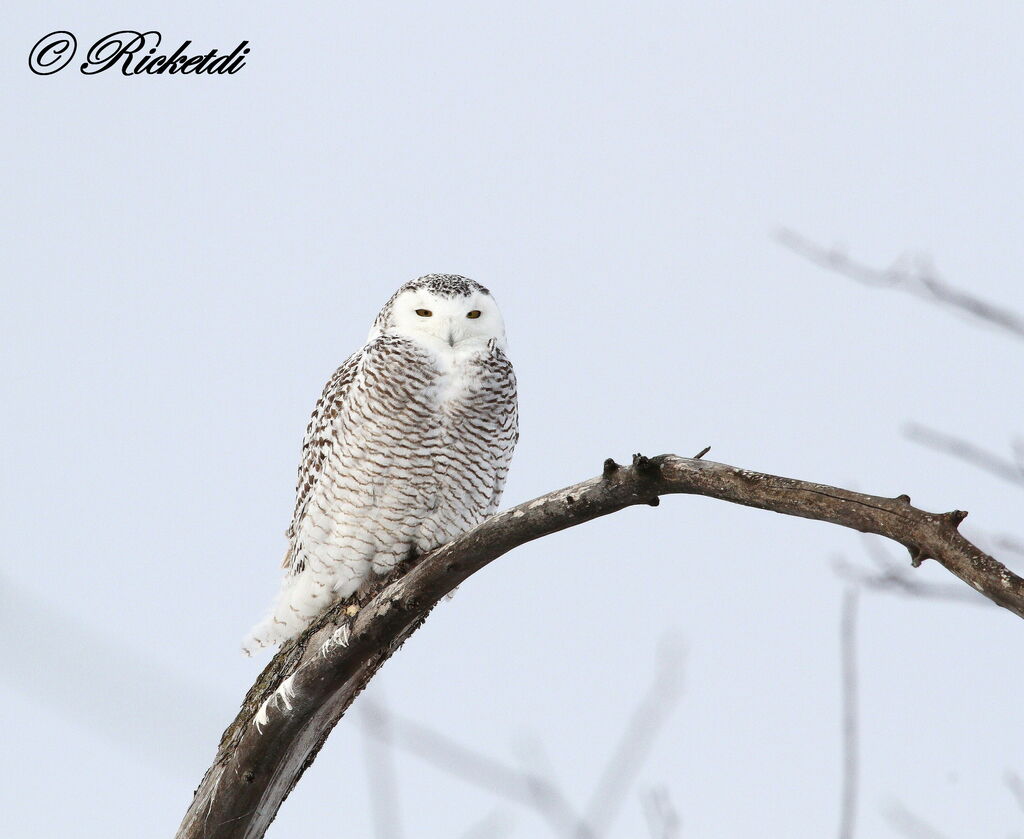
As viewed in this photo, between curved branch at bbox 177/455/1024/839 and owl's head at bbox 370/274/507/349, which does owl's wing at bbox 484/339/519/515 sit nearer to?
owl's head at bbox 370/274/507/349

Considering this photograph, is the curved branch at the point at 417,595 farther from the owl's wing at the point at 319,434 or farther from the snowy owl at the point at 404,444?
the owl's wing at the point at 319,434

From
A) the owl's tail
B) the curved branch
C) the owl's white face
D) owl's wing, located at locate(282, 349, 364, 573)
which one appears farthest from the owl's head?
the owl's tail

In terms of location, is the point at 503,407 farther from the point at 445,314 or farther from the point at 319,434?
the point at 319,434

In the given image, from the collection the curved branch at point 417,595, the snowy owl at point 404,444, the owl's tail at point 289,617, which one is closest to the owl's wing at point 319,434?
the snowy owl at point 404,444

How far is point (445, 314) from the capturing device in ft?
17.3

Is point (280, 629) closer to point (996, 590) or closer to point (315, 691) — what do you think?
point (315, 691)

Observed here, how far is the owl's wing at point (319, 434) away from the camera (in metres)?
5.38

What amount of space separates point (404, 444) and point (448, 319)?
55 centimetres

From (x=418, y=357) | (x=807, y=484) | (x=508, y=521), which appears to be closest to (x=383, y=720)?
(x=508, y=521)

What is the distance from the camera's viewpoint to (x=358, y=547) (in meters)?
5.29

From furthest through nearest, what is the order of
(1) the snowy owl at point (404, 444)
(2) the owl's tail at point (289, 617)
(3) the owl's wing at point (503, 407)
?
(2) the owl's tail at point (289, 617) < (3) the owl's wing at point (503, 407) < (1) the snowy owl at point (404, 444)

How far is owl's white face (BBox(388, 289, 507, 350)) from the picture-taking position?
526 centimetres

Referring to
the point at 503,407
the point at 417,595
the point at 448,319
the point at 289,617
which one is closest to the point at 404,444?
the point at 503,407

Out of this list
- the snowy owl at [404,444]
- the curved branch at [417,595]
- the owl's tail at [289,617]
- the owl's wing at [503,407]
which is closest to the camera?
the curved branch at [417,595]
